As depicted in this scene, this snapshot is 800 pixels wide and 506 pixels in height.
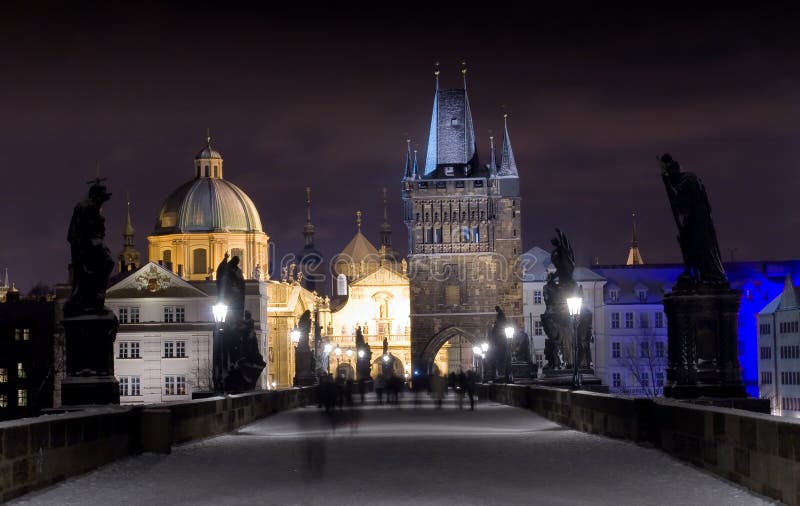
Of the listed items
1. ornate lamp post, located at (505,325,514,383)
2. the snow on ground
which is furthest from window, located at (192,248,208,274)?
the snow on ground

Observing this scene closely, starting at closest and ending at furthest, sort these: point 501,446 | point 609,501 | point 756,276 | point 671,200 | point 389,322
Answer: point 609,501 < point 501,446 < point 671,200 < point 756,276 < point 389,322

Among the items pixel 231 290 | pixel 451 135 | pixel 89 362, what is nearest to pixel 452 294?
pixel 451 135

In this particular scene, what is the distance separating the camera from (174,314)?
376 feet

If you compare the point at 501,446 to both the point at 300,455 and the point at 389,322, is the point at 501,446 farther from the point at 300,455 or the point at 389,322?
the point at 389,322

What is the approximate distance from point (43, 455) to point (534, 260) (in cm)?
12378

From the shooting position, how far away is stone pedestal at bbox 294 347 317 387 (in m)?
57.7

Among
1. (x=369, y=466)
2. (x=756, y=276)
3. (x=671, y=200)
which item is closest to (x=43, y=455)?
(x=369, y=466)

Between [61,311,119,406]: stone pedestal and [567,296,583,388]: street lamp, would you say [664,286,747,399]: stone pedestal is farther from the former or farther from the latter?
[567,296,583,388]: street lamp

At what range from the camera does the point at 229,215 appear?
137375 millimetres

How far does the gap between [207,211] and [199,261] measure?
5066mm

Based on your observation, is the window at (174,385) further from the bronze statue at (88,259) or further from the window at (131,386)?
the bronze statue at (88,259)

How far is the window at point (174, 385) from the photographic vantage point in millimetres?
112812

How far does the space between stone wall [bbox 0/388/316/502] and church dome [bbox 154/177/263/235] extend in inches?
4317

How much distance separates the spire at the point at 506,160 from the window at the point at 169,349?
151 ft
